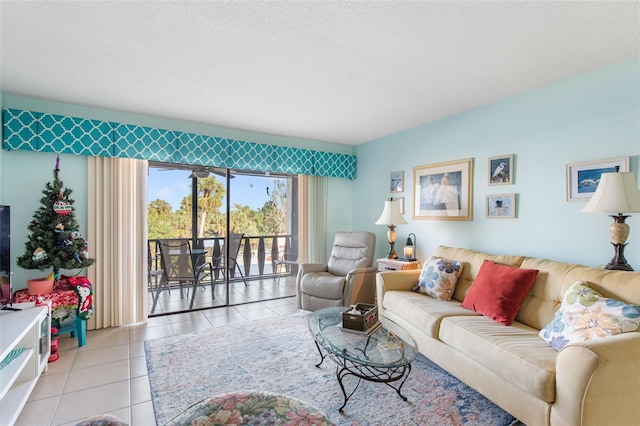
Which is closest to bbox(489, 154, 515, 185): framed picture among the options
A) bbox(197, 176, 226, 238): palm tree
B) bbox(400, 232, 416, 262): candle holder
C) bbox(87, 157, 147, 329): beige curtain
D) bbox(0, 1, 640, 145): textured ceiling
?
bbox(0, 1, 640, 145): textured ceiling

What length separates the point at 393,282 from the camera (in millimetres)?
3211

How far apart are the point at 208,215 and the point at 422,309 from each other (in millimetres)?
3349

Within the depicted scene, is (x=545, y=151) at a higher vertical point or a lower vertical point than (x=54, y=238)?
higher

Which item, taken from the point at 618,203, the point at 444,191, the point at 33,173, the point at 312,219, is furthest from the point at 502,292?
the point at 33,173

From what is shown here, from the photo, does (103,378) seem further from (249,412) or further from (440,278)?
(440,278)

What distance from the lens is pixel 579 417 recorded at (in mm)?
1479

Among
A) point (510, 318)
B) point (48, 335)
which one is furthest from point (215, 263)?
point (510, 318)

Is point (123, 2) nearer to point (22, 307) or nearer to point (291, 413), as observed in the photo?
point (291, 413)

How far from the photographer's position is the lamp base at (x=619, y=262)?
7.13 feet

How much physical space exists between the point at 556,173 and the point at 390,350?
2.14m

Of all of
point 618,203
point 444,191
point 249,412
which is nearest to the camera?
point 249,412

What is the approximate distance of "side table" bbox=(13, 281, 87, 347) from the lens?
2688 mm

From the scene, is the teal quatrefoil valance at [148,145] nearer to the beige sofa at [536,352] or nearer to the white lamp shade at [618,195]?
the beige sofa at [536,352]

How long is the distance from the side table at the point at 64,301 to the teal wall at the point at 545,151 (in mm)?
3746
